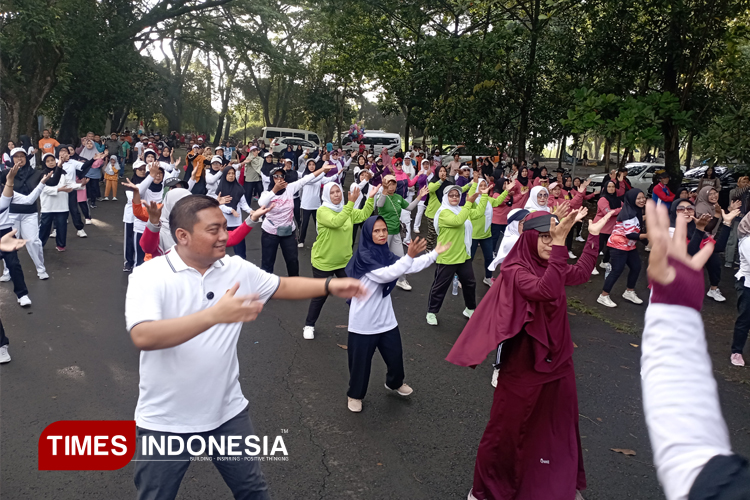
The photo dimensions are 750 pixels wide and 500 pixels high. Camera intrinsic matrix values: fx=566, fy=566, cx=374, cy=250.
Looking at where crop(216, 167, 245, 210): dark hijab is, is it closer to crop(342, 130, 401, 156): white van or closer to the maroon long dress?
the maroon long dress

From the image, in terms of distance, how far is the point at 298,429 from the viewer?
14.9 feet

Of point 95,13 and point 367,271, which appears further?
point 95,13

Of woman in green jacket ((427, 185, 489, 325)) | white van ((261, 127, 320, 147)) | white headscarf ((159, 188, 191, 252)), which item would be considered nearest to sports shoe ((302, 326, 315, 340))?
woman in green jacket ((427, 185, 489, 325))

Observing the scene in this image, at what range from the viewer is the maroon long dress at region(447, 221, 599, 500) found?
3473mm

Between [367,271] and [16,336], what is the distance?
13.6ft

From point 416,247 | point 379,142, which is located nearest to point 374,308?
point 416,247

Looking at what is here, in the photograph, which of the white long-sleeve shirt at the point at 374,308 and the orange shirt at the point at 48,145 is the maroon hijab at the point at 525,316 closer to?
the white long-sleeve shirt at the point at 374,308

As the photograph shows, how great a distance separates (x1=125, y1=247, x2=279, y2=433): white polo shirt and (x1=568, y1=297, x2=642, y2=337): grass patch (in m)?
6.36

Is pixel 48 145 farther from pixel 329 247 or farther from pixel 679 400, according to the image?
pixel 679 400

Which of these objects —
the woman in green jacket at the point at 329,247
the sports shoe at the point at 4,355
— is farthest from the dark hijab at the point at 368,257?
the sports shoe at the point at 4,355

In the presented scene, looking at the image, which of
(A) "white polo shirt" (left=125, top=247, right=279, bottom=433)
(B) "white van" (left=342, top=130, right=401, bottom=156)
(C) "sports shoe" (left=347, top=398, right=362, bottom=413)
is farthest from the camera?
(B) "white van" (left=342, top=130, right=401, bottom=156)

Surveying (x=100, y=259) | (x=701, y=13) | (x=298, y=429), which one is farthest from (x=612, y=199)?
(x=100, y=259)

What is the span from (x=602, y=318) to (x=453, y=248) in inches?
105

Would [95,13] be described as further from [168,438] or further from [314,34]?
[168,438]
